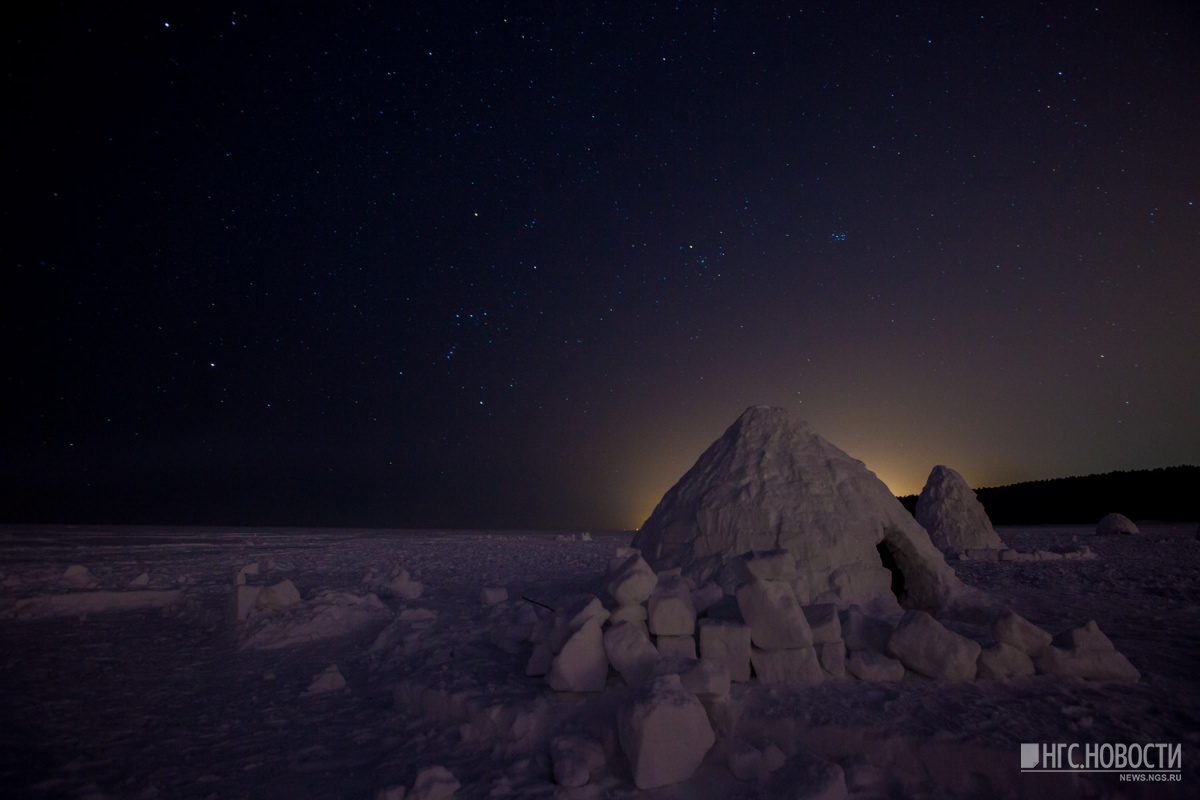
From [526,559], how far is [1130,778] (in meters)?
16.8

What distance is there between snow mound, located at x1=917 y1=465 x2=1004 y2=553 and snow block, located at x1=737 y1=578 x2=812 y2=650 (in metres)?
15.2

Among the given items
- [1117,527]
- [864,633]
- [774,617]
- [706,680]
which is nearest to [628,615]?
[706,680]

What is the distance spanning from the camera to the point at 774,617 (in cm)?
441

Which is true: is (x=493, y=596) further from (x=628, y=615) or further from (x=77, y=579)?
(x=77, y=579)

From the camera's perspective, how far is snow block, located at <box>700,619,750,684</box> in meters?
4.32

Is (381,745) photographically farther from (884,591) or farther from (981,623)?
(981,623)

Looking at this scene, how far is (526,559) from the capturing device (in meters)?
18.6

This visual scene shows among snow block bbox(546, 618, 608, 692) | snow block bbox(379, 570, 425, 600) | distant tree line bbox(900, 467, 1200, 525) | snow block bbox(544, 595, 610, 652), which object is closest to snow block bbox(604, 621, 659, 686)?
snow block bbox(546, 618, 608, 692)

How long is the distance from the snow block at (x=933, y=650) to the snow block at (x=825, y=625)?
0.43 metres

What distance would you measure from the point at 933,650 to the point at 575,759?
9.45 ft

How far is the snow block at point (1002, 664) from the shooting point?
423 centimetres

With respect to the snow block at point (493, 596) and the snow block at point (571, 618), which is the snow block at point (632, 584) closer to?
the snow block at point (571, 618)

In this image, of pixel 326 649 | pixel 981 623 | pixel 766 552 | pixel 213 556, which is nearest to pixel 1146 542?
pixel 981 623

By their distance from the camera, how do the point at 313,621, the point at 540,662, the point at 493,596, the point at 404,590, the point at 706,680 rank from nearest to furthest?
the point at 706,680
the point at 540,662
the point at 313,621
the point at 493,596
the point at 404,590
